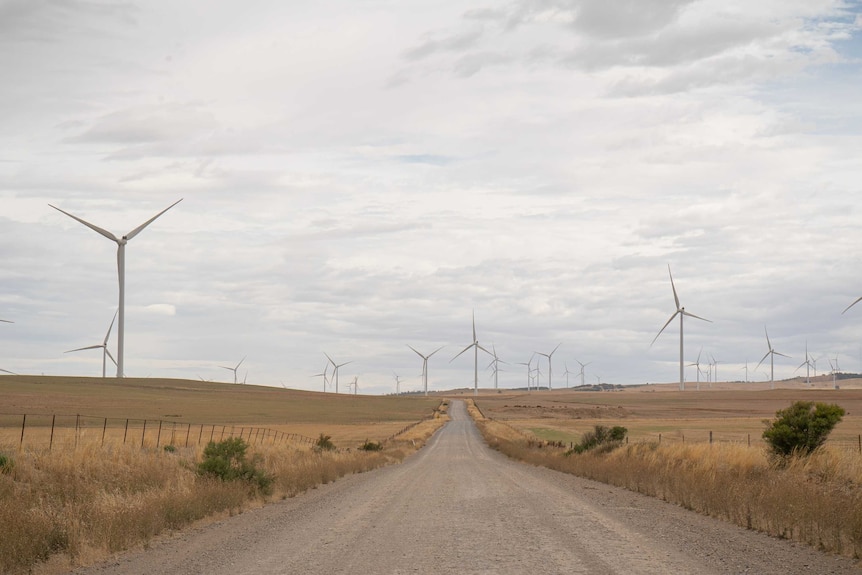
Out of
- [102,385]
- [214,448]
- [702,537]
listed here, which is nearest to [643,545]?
[702,537]

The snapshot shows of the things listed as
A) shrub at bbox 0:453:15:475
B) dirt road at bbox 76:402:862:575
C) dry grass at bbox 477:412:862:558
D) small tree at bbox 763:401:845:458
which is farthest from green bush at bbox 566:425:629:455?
shrub at bbox 0:453:15:475

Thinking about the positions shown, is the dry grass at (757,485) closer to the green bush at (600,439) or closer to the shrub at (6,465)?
the green bush at (600,439)

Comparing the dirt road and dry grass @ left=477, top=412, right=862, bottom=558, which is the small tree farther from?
the dirt road

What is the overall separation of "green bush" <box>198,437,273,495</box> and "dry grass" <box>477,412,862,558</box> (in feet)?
39.3

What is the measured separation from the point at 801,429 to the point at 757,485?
8092mm

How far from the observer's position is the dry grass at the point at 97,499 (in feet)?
49.3

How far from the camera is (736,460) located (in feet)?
82.8

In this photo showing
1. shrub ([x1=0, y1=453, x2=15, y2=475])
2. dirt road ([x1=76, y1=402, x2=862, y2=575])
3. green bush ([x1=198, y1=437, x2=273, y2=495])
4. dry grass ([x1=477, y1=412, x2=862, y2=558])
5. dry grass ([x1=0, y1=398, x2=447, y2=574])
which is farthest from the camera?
green bush ([x1=198, y1=437, x2=273, y2=495])

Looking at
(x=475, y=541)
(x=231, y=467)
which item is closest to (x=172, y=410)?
(x=231, y=467)

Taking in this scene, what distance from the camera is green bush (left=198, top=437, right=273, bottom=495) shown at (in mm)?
26119

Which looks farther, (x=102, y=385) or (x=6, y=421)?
(x=102, y=385)

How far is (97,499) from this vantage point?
19.0 meters

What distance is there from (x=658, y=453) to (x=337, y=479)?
13.3 metres

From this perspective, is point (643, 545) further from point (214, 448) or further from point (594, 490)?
point (214, 448)
